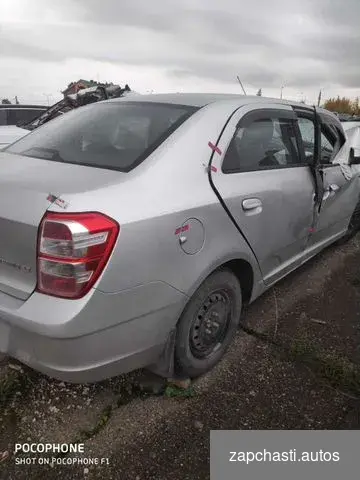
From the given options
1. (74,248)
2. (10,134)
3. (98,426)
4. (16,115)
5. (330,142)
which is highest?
(330,142)

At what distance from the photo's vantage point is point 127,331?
184 centimetres

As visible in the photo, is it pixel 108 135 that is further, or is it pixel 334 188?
pixel 334 188

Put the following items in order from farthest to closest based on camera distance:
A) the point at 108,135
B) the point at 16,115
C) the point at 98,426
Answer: the point at 16,115, the point at 108,135, the point at 98,426

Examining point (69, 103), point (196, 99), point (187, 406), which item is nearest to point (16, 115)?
point (69, 103)

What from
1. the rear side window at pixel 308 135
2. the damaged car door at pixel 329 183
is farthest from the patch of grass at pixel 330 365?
the rear side window at pixel 308 135

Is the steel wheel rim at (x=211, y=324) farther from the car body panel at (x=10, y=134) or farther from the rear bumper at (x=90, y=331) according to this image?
the car body panel at (x=10, y=134)

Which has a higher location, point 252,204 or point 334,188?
point 252,204

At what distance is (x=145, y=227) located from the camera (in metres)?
1.76

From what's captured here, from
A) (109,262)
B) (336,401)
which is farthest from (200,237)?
(336,401)

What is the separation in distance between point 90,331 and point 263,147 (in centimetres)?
165

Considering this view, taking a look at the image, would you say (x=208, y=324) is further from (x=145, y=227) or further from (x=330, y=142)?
(x=330, y=142)

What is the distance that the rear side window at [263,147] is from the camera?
7.76 ft

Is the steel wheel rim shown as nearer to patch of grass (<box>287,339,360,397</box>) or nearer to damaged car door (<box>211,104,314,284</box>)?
damaged car door (<box>211,104,314,284</box>)

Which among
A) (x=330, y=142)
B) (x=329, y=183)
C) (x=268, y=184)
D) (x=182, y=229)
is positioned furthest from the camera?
(x=330, y=142)
